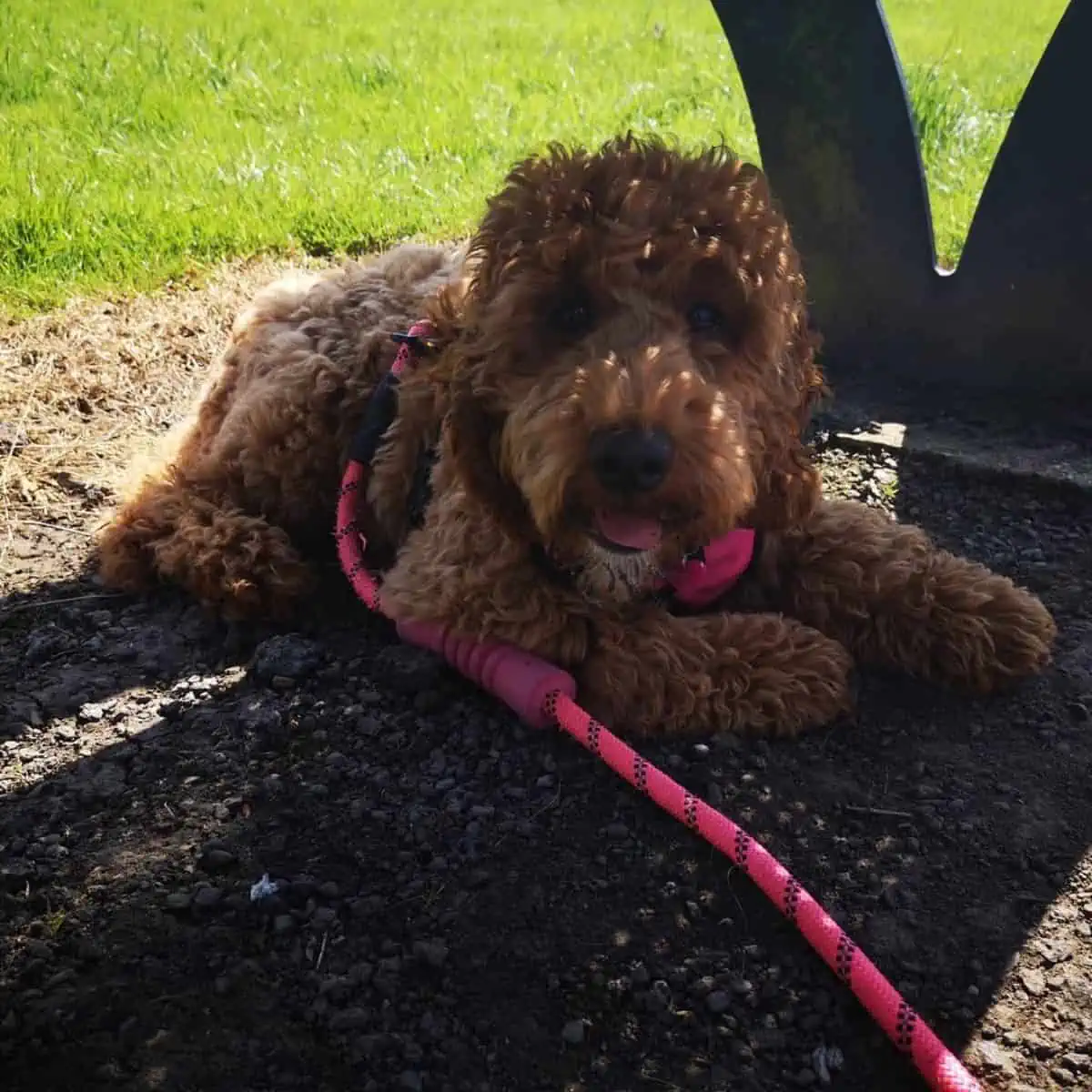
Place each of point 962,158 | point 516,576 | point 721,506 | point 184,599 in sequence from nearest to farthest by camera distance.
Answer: point 721,506 < point 516,576 < point 184,599 < point 962,158

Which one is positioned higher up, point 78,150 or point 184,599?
point 78,150

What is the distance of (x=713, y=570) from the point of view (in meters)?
3.02

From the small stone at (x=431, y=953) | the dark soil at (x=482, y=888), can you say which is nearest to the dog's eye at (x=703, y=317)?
the dark soil at (x=482, y=888)

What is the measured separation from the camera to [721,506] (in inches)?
98.0

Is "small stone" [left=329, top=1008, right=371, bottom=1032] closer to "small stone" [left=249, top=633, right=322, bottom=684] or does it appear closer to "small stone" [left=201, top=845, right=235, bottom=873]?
"small stone" [left=201, top=845, right=235, bottom=873]

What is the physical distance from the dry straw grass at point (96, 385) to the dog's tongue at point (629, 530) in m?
2.24

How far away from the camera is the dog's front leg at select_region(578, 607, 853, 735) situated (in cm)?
280

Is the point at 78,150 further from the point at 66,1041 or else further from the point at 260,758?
the point at 66,1041

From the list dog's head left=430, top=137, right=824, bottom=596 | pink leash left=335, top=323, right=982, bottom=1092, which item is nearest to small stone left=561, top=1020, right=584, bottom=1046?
pink leash left=335, top=323, right=982, bottom=1092

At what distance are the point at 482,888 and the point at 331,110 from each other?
6679 millimetres

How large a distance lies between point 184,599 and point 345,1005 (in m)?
1.76

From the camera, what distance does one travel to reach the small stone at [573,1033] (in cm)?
208

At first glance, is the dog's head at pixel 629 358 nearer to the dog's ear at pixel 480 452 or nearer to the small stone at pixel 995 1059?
the dog's ear at pixel 480 452

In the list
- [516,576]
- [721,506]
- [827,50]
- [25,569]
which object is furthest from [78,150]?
[721,506]
